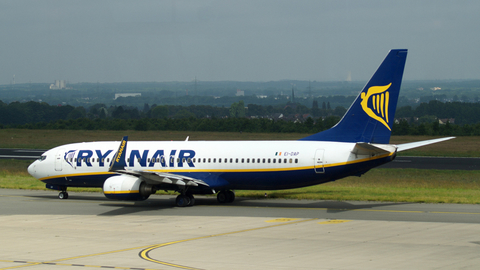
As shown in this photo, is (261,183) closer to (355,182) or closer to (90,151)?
(90,151)

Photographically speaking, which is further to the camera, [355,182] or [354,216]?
[355,182]

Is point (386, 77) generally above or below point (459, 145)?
above

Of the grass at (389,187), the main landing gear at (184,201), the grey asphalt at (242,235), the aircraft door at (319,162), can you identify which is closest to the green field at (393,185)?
the grass at (389,187)

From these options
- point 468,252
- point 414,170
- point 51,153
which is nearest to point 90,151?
point 51,153

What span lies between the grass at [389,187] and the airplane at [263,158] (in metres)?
5.06

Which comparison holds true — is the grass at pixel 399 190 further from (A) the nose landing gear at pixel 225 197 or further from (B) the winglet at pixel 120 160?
(B) the winglet at pixel 120 160

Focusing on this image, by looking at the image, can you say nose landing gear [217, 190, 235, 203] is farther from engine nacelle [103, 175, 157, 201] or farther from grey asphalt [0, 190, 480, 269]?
engine nacelle [103, 175, 157, 201]

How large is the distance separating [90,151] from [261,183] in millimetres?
11619

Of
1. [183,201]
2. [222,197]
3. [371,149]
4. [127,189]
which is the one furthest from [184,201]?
[371,149]

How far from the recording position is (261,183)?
3139 centimetres

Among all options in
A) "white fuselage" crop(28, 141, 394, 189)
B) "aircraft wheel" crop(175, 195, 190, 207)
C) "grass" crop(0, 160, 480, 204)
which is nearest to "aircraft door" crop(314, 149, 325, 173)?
"white fuselage" crop(28, 141, 394, 189)

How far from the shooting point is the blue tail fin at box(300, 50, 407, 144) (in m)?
29.1

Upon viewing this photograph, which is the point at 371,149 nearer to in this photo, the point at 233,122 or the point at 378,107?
the point at 378,107

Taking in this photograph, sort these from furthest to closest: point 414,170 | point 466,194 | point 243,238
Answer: point 414,170 < point 466,194 < point 243,238
